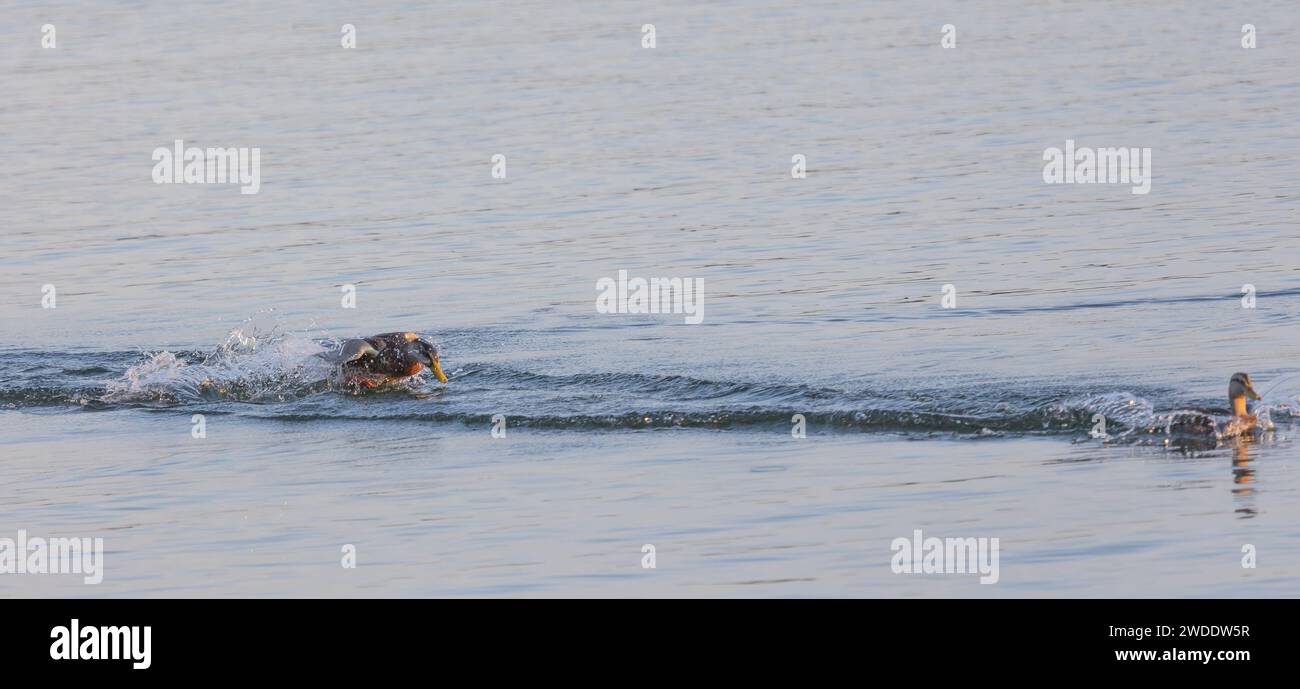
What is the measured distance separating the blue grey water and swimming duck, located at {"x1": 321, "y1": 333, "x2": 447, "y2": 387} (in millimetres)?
342

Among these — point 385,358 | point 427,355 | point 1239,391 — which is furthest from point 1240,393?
point 385,358

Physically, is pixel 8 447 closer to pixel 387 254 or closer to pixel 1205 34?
pixel 387 254

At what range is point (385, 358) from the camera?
17.6 m

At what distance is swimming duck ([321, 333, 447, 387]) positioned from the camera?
17438mm

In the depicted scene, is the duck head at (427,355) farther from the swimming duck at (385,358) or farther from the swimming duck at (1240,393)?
the swimming duck at (1240,393)

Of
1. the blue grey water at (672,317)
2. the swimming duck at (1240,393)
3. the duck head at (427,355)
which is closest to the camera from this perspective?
the blue grey water at (672,317)

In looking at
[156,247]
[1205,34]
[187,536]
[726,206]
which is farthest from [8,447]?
[1205,34]

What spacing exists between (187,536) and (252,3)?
→ 42.2 meters

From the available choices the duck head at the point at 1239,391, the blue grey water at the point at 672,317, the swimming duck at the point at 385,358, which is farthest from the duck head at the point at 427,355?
the duck head at the point at 1239,391

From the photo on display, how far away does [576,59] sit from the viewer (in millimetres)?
39062

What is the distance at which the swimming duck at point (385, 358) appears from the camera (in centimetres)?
1744

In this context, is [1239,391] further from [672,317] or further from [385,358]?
[385,358]

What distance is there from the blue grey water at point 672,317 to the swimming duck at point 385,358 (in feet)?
1.12

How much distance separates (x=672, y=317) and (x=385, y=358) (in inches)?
136
